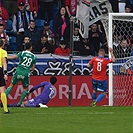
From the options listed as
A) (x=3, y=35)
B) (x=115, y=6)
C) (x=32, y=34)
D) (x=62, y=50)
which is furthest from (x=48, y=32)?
(x=115, y=6)

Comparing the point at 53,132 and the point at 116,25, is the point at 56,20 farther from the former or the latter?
the point at 53,132

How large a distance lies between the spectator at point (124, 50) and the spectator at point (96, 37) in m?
1.35

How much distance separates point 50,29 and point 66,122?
10322 millimetres

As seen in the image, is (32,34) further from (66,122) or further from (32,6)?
(66,122)

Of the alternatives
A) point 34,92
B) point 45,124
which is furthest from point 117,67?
point 45,124

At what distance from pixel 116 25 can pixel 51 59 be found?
2486 mm

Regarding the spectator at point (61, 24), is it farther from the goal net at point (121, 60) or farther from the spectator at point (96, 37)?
the goal net at point (121, 60)

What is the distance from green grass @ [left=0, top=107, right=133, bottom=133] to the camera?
12.7 meters

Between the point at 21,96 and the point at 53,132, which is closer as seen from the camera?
the point at 53,132

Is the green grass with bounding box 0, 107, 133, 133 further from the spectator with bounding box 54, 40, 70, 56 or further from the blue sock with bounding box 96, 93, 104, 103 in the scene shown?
the spectator with bounding box 54, 40, 70, 56

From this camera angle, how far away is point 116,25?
76.7 ft

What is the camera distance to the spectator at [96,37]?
24.5m

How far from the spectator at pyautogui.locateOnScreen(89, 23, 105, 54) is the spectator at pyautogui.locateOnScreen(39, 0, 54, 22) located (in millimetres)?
1814

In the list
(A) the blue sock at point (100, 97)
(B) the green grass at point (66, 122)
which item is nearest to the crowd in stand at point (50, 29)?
(A) the blue sock at point (100, 97)
